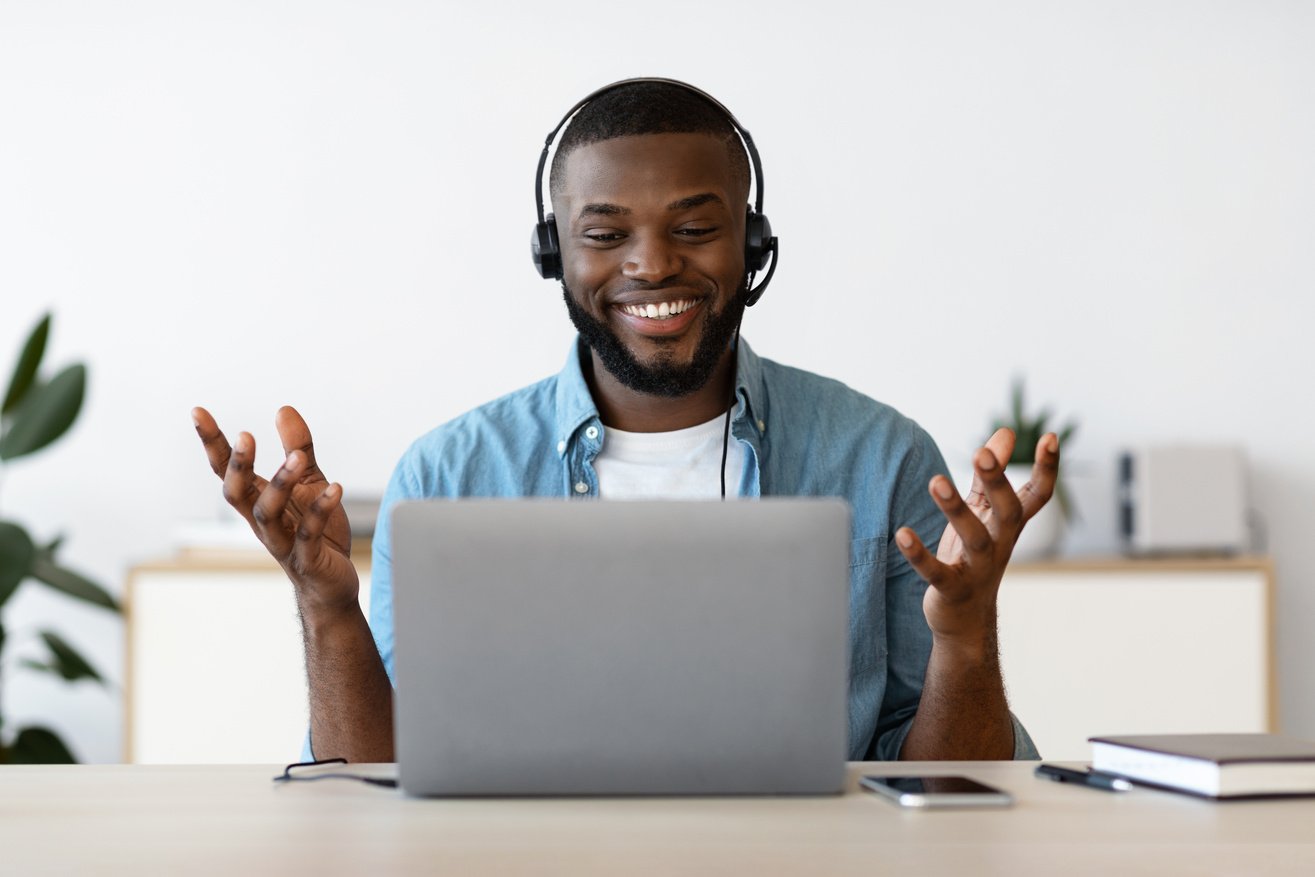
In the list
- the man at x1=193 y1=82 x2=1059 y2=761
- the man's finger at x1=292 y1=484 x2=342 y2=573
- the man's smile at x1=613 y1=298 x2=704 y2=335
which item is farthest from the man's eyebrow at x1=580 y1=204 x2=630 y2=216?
the man's finger at x1=292 y1=484 x2=342 y2=573

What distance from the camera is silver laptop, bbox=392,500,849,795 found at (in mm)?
991

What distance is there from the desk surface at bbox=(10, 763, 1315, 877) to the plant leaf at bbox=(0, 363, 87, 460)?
1.91m

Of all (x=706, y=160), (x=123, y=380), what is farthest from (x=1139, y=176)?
(x=123, y=380)

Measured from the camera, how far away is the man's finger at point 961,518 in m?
1.17

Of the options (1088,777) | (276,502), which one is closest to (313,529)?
(276,502)

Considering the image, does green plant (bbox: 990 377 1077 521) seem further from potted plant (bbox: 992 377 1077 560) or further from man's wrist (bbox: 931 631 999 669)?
man's wrist (bbox: 931 631 999 669)

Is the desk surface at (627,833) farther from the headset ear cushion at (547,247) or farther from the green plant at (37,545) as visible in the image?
the green plant at (37,545)

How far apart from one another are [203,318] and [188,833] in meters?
2.45

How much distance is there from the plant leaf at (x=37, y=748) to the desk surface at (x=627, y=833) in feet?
6.79

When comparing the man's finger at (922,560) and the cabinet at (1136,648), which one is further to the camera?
the cabinet at (1136,648)

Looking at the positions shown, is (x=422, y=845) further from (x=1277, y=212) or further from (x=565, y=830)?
(x=1277, y=212)

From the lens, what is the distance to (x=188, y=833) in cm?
96

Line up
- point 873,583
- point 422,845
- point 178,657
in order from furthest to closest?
point 178,657 → point 873,583 → point 422,845

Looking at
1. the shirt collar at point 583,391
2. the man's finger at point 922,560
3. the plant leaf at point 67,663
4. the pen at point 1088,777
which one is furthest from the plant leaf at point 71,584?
the pen at point 1088,777
